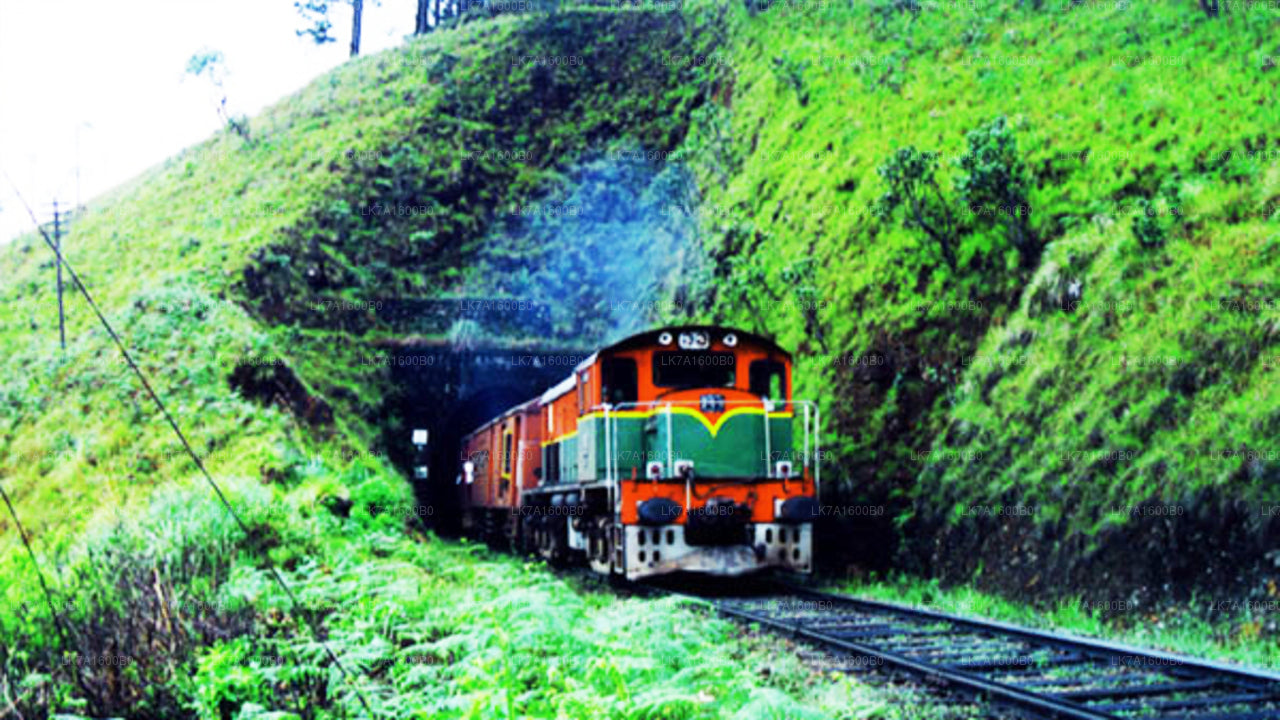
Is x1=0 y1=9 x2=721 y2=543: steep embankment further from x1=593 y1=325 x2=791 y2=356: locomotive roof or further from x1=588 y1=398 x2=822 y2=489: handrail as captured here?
x1=593 y1=325 x2=791 y2=356: locomotive roof

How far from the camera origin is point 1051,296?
13.2 meters

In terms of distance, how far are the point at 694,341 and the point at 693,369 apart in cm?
Result: 41

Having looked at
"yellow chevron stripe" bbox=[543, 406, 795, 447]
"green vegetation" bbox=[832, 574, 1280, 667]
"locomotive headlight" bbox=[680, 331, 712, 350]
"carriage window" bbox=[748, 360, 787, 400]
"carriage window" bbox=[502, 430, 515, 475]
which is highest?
"locomotive headlight" bbox=[680, 331, 712, 350]

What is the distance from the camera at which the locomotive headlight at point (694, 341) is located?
1384 cm

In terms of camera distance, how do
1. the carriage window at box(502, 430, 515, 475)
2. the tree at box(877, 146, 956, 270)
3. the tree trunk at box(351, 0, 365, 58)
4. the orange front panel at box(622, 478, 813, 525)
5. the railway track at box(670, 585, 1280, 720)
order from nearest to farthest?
the railway track at box(670, 585, 1280, 720)
the orange front panel at box(622, 478, 813, 525)
the tree at box(877, 146, 956, 270)
the carriage window at box(502, 430, 515, 475)
the tree trunk at box(351, 0, 365, 58)

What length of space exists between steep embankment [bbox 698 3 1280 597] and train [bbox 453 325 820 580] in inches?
75.7

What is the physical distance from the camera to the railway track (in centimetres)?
645

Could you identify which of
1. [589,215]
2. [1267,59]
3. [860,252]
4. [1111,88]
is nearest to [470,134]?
[589,215]

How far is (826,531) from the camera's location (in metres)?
15.4

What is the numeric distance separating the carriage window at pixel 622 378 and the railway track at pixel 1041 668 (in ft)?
13.2

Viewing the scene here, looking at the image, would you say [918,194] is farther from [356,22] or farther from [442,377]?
[356,22]

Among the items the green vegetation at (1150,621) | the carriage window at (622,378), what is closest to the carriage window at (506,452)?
the carriage window at (622,378)

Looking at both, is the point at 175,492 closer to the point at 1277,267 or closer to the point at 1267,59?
the point at 1277,267

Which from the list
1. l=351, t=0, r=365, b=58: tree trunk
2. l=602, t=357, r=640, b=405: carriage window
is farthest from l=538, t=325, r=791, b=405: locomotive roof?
l=351, t=0, r=365, b=58: tree trunk
